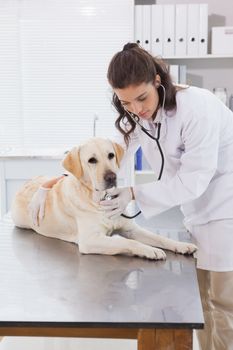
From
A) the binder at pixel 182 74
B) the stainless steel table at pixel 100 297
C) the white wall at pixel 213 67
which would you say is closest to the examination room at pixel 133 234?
the stainless steel table at pixel 100 297

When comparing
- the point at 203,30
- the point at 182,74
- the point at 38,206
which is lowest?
the point at 38,206

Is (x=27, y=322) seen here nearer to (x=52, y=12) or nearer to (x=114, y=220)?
(x=114, y=220)

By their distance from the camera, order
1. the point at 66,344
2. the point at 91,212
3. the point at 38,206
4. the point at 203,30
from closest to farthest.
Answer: the point at 91,212 → the point at 38,206 → the point at 66,344 → the point at 203,30

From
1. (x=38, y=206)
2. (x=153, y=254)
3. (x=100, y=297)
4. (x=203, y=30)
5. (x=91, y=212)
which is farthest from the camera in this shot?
(x=203, y=30)

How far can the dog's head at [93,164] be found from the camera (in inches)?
60.7

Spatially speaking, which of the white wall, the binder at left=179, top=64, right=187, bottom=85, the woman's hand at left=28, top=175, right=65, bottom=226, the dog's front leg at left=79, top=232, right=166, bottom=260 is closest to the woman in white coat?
the dog's front leg at left=79, top=232, right=166, bottom=260

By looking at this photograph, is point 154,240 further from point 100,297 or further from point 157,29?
point 157,29

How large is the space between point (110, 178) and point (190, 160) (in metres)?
0.25

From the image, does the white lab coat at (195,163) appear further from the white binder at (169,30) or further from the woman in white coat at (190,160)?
the white binder at (169,30)

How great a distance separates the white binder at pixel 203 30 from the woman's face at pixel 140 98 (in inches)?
65.6

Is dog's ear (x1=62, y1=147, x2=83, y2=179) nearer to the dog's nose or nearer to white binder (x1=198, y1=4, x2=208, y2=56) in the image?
the dog's nose

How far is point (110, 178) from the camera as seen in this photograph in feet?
5.06

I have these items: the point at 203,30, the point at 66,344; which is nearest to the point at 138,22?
the point at 203,30

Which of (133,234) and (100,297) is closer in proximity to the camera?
(100,297)
